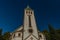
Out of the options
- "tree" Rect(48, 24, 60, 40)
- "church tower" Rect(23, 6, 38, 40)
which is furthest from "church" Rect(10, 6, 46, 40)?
"tree" Rect(48, 24, 60, 40)

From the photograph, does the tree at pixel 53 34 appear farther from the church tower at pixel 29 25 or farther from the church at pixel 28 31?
the church tower at pixel 29 25

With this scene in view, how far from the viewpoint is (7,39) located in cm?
5784

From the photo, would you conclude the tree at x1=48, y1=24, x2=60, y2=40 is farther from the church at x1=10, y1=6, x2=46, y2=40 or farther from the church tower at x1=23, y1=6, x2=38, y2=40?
the church tower at x1=23, y1=6, x2=38, y2=40

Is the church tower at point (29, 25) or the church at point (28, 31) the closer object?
the church at point (28, 31)

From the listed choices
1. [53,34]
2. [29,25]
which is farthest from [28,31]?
[53,34]

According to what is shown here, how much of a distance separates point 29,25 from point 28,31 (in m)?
2.92

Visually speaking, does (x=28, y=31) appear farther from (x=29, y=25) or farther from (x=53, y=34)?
(x=53, y=34)

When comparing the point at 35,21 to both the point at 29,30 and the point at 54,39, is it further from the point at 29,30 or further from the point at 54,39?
the point at 54,39

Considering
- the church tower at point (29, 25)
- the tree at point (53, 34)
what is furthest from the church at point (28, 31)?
the tree at point (53, 34)

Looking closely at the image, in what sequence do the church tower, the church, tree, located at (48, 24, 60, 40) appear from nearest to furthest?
tree, located at (48, 24, 60, 40) → the church → the church tower

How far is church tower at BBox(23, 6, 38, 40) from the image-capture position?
5384cm

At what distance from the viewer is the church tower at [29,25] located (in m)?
53.8

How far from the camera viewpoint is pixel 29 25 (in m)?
56.4

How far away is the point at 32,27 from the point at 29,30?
1.96 metres
